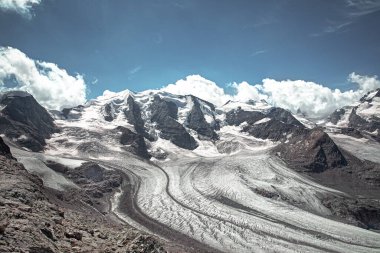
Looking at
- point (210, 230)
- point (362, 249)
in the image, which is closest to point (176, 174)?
point (210, 230)

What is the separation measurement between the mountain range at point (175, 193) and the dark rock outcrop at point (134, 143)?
60 cm

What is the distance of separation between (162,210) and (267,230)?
19.3 metres

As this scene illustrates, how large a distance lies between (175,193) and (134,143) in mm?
72698

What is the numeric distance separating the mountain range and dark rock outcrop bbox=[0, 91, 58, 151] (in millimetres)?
557

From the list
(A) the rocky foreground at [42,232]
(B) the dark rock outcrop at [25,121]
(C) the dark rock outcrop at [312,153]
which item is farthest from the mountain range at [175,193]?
(B) the dark rock outcrop at [25,121]

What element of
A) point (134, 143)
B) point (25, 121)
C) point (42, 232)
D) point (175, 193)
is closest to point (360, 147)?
point (134, 143)

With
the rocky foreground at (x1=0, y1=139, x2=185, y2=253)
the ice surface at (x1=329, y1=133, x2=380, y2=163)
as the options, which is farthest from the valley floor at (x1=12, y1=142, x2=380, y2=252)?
the ice surface at (x1=329, y1=133, x2=380, y2=163)

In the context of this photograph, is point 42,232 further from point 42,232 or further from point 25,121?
point 25,121

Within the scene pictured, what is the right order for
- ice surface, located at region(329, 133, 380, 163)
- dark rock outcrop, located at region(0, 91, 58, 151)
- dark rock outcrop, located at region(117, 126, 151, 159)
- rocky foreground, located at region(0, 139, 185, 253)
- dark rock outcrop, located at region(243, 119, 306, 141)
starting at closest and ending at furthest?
rocky foreground, located at region(0, 139, 185, 253) < dark rock outcrop, located at region(0, 91, 58, 151) < dark rock outcrop, located at region(117, 126, 151, 159) < ice surface, located at region(329, 133, 380, 163) < dark rock outcrop, located at region(243, 119, 306, 141)

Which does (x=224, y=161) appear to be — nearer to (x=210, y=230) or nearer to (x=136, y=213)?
(x=136, y=213)

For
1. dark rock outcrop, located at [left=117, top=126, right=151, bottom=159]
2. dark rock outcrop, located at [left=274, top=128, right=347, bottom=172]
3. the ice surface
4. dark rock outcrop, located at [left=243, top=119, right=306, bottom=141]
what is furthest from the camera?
dark rock outcrop, located at [left=243, top=119, right=306, bottom=141]

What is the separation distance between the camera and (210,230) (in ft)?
182

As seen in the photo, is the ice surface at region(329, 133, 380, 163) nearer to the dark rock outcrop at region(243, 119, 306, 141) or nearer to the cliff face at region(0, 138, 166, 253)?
the dark rock outcrop at region(243, 119, 306, 141)

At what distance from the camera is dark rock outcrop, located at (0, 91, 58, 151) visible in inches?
5468
